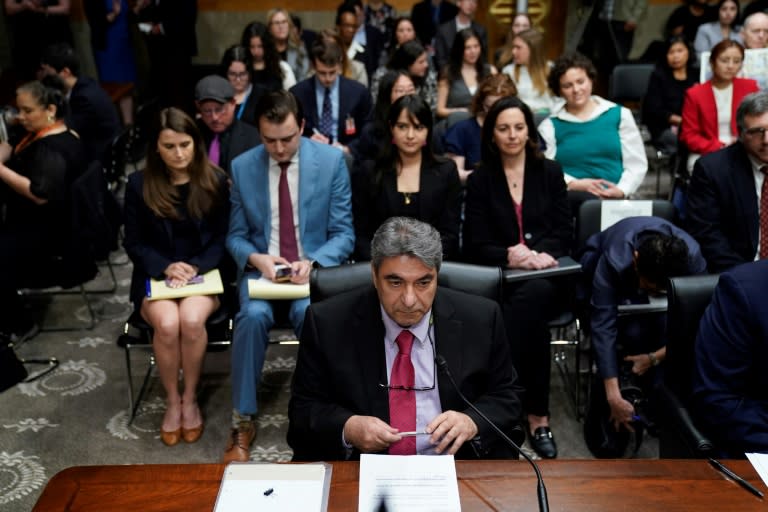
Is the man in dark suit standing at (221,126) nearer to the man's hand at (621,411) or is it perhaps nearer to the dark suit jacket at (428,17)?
the man's hand at (621,411)

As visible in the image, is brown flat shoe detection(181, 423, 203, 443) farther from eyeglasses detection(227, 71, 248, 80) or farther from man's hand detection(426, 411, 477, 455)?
eyeglasses detection(227, 71, 248, 80)

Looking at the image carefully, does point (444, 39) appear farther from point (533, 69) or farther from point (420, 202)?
point (420, 202)

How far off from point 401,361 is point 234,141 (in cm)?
242

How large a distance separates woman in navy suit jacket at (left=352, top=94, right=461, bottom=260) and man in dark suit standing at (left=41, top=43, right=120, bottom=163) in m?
2.32

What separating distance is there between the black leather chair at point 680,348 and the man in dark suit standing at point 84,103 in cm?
396

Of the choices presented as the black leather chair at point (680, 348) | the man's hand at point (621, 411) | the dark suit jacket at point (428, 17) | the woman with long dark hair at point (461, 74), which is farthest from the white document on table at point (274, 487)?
the dark suit jacket at point (428, 17)

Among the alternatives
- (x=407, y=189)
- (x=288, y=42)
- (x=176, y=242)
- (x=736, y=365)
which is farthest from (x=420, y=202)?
(x=288, y=42)

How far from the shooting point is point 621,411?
3.07 m

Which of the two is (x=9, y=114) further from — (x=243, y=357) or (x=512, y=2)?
(x=512, y=2)

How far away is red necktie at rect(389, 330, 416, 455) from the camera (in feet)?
7.27

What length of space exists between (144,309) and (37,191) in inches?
42.5

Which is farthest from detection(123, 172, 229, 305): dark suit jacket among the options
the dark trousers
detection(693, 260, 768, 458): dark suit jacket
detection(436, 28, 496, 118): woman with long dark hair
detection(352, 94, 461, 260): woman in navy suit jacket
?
detection(436, 28, 496, 118): woman with long dark hair

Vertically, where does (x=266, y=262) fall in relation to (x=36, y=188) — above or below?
below

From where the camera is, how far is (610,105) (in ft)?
14.6
